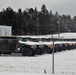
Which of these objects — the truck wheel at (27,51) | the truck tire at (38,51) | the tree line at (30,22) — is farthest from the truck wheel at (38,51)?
the tree line at (30,22)

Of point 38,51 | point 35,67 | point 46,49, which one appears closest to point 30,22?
point 46,49

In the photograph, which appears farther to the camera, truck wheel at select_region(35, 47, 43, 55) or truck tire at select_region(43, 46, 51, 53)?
truck tire at select_region(43, 46, 51, 53)

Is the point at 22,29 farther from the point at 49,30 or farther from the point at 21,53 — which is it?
the point at 21,53

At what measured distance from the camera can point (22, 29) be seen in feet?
425

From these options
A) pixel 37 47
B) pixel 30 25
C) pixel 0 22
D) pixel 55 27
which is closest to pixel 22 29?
pixel 30 25

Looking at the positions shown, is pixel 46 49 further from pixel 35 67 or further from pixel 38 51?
pixel 35 67

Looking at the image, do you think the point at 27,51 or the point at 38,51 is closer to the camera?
the point at 27,51

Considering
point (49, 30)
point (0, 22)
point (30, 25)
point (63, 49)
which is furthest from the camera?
point (49, 30)

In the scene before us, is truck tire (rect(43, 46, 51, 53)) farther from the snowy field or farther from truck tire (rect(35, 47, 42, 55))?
the snowy field

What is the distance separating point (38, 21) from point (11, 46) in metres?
129

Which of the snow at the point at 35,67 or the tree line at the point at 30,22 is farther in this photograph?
the tree line at the point at 30,22

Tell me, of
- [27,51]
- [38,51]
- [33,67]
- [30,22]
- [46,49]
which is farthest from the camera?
[30,22]

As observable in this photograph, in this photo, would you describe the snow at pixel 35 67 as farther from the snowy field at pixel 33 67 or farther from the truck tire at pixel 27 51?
the truck tire at pixel 27 51

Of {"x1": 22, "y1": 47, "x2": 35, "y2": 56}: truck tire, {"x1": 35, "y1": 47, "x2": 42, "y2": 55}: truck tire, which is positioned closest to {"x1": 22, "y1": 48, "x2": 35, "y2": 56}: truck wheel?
{"x1": 22, "y1": 47, "x2": 35, "y2": 56}: truck tire
